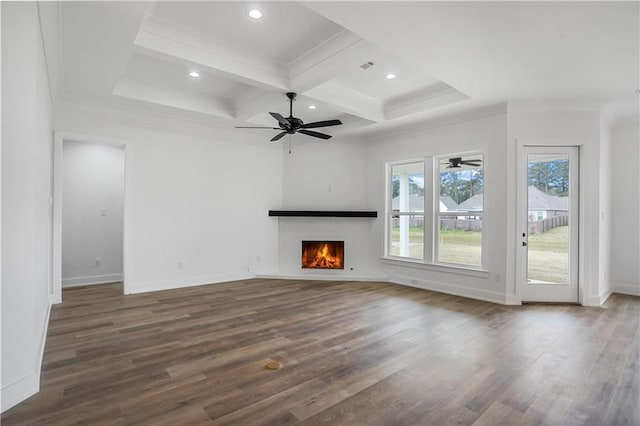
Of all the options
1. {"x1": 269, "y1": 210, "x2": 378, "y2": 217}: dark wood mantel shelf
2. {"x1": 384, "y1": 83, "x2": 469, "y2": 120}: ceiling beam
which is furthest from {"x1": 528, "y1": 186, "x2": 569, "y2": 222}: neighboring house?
Answer: {"x1": 269, "y1": 210, "x2": 378, "y2": 217}: dark wood mantel shelf

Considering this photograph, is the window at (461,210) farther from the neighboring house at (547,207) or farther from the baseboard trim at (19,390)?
the baseboard trim at (19,390)

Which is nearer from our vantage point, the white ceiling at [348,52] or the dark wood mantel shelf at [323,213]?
the white ceiling at [348,52]

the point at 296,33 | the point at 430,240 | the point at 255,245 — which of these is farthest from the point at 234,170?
the point at 430,240

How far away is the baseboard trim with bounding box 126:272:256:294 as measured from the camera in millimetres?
5137

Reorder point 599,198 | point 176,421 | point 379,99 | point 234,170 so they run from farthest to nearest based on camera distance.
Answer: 1. point 234,170
2. point 379,99
3. point 599,198
4. point 176,421

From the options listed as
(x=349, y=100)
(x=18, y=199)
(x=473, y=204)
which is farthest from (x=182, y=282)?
(x=473, y=204)

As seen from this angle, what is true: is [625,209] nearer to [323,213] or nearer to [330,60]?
[323,213]

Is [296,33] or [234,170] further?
[234,170]

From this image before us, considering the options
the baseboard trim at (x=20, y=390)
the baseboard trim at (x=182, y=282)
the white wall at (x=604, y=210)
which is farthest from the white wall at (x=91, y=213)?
the white wall at (x=604, y=210)

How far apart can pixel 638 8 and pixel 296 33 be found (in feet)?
9.15

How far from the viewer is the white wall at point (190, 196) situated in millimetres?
5125

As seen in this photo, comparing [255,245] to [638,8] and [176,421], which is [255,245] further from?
[638,8]

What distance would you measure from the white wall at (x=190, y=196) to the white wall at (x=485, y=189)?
2615mm

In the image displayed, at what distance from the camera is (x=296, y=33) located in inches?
131
